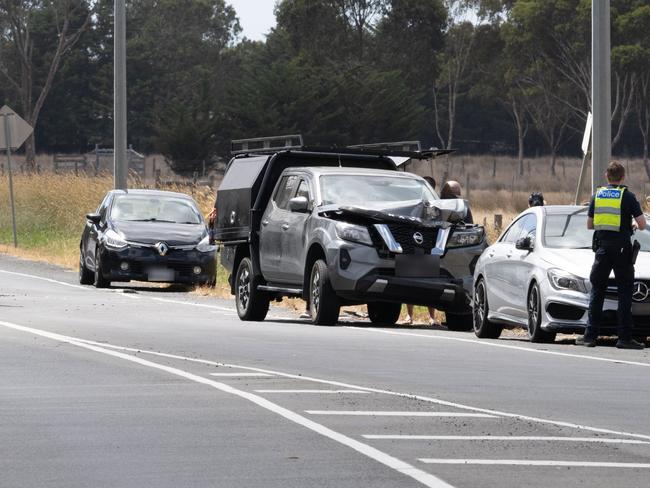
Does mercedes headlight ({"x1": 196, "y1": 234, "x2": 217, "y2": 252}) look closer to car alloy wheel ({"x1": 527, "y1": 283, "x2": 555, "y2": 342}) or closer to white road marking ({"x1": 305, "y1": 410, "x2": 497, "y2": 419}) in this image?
car alloy wheel ({"x1": 527, "y1": 283, "x2": 555, "y2": 342})

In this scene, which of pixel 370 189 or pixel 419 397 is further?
pixel 370 189

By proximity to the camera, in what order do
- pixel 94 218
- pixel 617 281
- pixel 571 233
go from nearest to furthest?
1. pixel 617 281
2. pixel 571 233
3. pixel 94 218

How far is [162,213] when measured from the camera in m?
29.0

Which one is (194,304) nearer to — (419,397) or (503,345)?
(503,345)

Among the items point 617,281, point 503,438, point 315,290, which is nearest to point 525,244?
point 617,281

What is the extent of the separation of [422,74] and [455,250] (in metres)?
63.9

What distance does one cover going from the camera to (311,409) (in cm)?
1119

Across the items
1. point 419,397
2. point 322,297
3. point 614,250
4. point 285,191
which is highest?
point 285,191

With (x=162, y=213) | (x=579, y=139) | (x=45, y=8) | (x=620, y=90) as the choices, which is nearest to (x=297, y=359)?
(x=162, y=213)

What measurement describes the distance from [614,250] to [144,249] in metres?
11.9

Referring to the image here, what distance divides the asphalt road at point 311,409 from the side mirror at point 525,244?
952 mm

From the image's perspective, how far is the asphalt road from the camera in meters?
8.63

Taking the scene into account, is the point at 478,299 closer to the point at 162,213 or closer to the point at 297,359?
the point at 297,359

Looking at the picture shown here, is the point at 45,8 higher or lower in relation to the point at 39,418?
higher
